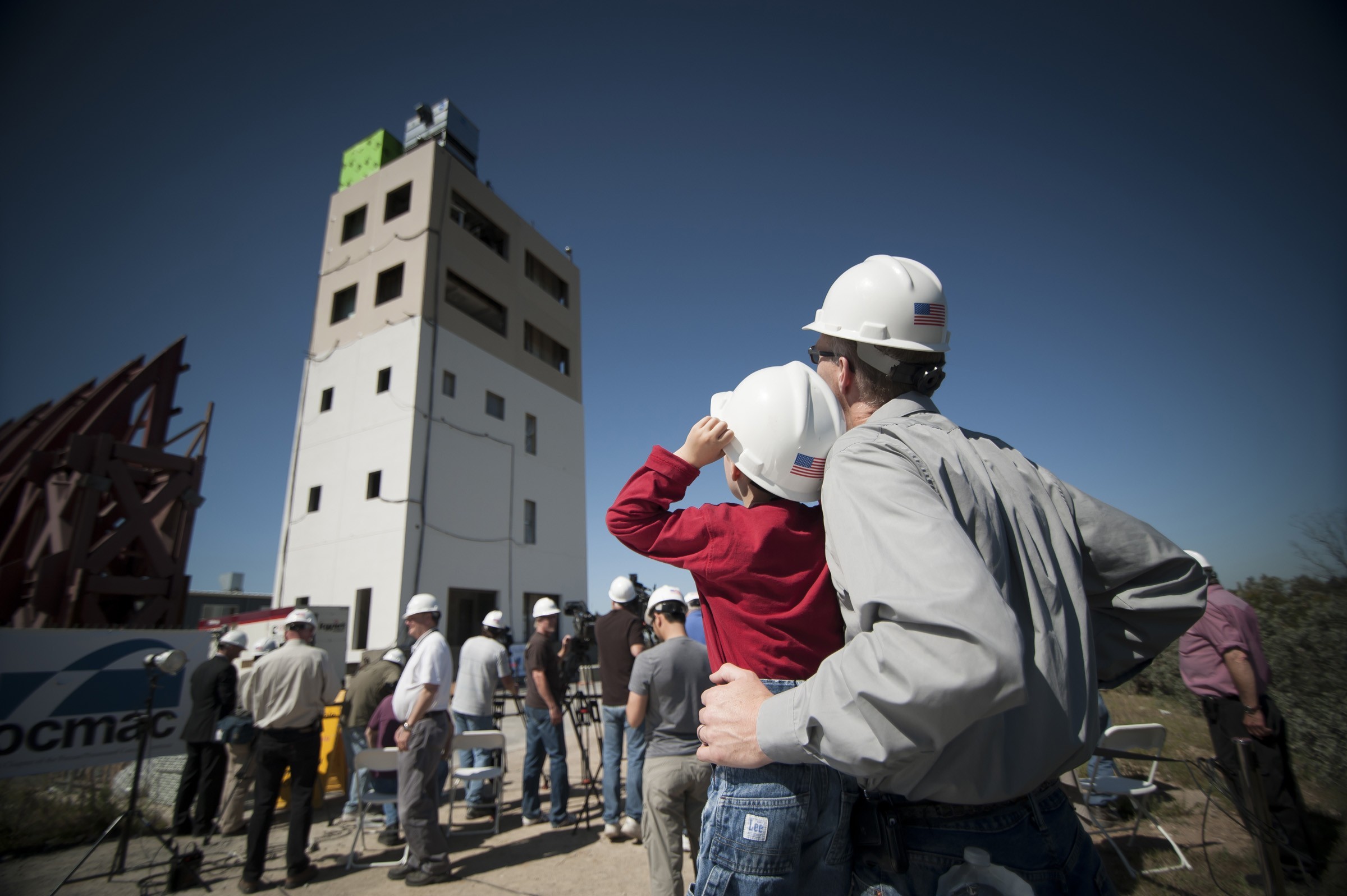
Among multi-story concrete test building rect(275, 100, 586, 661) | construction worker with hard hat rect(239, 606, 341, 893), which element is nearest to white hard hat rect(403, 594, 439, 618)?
construction worker with hard hat rect(239, 606, 341, 893)

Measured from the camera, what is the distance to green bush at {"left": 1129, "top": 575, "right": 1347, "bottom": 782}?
197 inches

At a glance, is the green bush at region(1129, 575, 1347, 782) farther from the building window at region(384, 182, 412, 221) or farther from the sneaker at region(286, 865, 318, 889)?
the building window at region(384, 182, 412, 221)

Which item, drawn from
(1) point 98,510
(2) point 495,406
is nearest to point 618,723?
(1) point 98,510

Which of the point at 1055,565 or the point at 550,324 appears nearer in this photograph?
the point at 1055,565

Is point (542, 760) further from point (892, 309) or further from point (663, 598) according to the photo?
point (892, 309)

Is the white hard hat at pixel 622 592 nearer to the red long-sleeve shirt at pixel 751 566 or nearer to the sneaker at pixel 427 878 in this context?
the sneaker at pixel 427 878

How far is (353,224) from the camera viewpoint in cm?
2198

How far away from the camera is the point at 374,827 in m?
6.22

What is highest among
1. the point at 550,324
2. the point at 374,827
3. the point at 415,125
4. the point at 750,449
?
the point at 415,125

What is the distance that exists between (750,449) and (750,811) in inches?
36.4

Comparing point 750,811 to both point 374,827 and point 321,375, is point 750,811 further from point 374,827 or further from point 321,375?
point 321,375

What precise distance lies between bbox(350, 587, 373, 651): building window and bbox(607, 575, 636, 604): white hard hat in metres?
12.8

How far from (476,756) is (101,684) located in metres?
3.75

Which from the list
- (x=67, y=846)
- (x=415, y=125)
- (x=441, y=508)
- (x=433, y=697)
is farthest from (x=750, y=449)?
(x=415, y=125)
